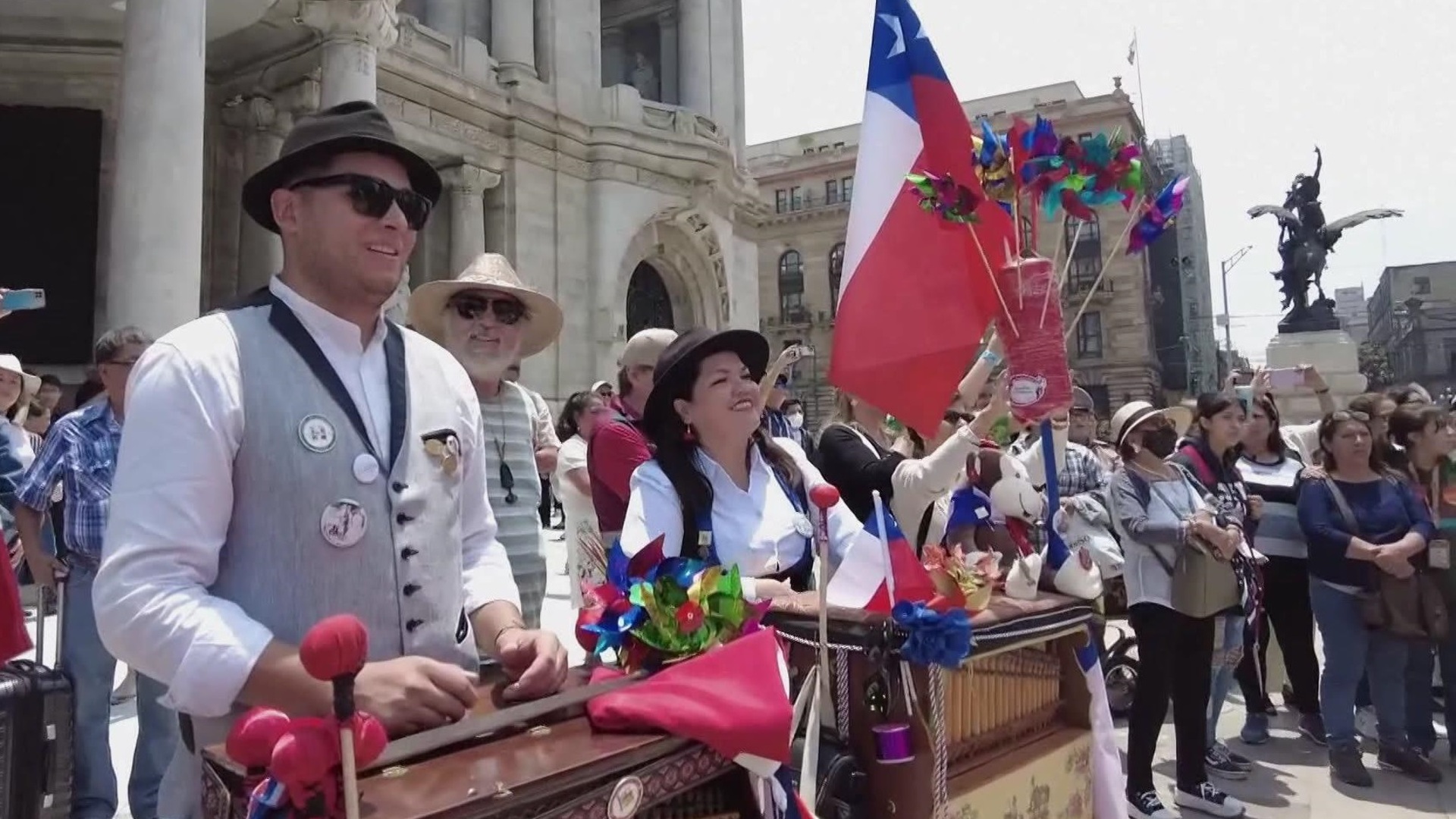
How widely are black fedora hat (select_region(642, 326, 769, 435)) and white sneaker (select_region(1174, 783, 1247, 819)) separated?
3.42 meters

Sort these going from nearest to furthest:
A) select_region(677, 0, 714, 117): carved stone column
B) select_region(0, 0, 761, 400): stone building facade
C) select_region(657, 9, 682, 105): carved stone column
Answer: select_region(0, 0, 761, 400): stone building facade → select_region(677, 0, 714, 117): carved stone column → select_region(657, 9, 682, 105): carved stone column

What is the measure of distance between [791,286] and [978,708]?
177 feet

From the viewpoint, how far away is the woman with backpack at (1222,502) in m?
5.30

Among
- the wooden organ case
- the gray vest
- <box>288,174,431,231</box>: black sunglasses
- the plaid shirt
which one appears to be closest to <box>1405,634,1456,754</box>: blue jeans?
the wooden organ case

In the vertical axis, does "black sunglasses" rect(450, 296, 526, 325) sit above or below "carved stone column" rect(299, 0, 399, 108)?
below

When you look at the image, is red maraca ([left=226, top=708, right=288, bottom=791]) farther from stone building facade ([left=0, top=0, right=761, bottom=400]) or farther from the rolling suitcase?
stone building facade ([left=0, top=0, right=761, bottom=400])

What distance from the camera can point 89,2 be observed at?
439 inches

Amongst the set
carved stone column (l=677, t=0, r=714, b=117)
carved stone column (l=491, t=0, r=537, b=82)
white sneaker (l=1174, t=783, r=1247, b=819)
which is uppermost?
carved stone column (l=677, t=0, r=714, b=117)

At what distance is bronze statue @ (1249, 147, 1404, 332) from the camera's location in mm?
18078

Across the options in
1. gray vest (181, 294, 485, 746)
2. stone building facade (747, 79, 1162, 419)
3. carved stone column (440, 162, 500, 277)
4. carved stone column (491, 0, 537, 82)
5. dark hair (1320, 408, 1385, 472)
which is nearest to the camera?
gray vest (181, 294, 485, 746)

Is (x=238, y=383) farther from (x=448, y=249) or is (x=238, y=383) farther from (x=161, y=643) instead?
(x=448, y=249)

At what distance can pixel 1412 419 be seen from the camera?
6.18 meters

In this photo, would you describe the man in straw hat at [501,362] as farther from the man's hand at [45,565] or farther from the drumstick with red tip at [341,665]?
the drumstick with red tip at [341,665]

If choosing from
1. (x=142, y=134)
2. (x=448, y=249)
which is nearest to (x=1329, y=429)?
(x=142, y=134)
